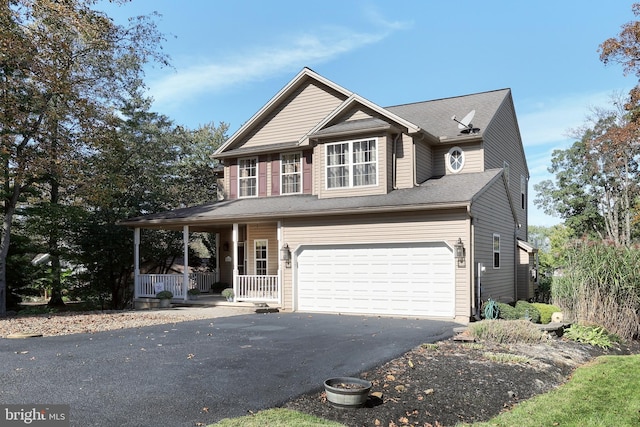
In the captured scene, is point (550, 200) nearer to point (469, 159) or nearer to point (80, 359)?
point (469, 159)

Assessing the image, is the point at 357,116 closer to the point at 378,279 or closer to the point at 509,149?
the point at 378,279

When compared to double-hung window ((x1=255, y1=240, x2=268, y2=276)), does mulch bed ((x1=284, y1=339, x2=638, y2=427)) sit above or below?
below

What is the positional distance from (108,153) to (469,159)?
50.6 ft

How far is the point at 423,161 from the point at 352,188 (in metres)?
2.76

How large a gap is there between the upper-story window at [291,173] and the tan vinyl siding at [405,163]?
4150 millimetres

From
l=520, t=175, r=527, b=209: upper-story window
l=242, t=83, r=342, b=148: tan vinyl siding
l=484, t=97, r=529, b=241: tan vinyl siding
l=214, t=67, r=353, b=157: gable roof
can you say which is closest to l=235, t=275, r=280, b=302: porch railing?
l=242, t=83, r=342, b=148: tan vinyl siding

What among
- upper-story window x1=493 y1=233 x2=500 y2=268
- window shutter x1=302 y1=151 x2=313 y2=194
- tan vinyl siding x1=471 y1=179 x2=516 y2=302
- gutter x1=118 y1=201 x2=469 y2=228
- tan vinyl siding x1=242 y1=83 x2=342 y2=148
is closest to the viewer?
gutter x1=118 y1=201 x2=469 y2=228

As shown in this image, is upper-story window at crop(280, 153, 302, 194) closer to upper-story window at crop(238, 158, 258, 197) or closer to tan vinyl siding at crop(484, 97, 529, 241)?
upper-story window at crop(238, 158, 258, 197)

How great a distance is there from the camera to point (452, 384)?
6512mm

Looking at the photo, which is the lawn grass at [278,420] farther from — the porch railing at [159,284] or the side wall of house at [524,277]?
the side wall of house at [524,277]

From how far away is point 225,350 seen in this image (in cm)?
867

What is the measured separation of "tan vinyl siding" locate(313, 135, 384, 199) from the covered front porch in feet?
6.58

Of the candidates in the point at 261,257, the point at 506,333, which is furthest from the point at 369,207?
the point at 261,257

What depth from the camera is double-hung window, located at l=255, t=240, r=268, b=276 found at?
19.4 metres
